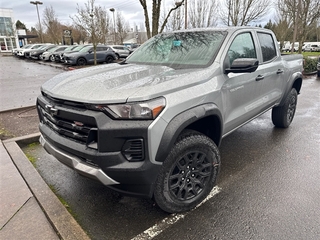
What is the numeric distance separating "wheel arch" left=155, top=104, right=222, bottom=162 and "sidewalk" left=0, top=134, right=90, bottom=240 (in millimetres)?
1096

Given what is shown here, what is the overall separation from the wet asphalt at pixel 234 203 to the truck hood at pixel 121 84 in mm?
1235

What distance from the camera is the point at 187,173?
2.47m

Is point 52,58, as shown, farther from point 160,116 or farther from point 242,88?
point 160,116

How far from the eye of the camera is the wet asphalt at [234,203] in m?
2.30

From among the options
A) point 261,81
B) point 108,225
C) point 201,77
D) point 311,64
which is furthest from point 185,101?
point 311,64

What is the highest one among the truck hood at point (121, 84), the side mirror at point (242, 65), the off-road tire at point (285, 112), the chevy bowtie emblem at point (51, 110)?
the side mirror at point (242, 65)

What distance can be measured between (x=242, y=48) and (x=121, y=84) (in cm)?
194

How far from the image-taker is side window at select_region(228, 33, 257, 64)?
3096mm

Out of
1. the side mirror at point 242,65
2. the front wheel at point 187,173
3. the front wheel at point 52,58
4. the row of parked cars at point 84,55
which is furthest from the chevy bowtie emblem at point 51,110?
the front wheel at point 52,58

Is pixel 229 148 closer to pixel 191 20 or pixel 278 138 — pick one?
pixel 278 138

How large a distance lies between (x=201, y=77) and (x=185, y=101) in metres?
0.42

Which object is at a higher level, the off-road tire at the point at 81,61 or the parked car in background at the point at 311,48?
the off-road tire at the point at 81,61

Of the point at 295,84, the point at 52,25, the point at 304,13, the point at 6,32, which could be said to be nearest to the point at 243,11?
the point at 304,13

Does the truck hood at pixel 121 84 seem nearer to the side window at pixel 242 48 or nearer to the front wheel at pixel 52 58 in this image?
the side window at pixel 242 48
